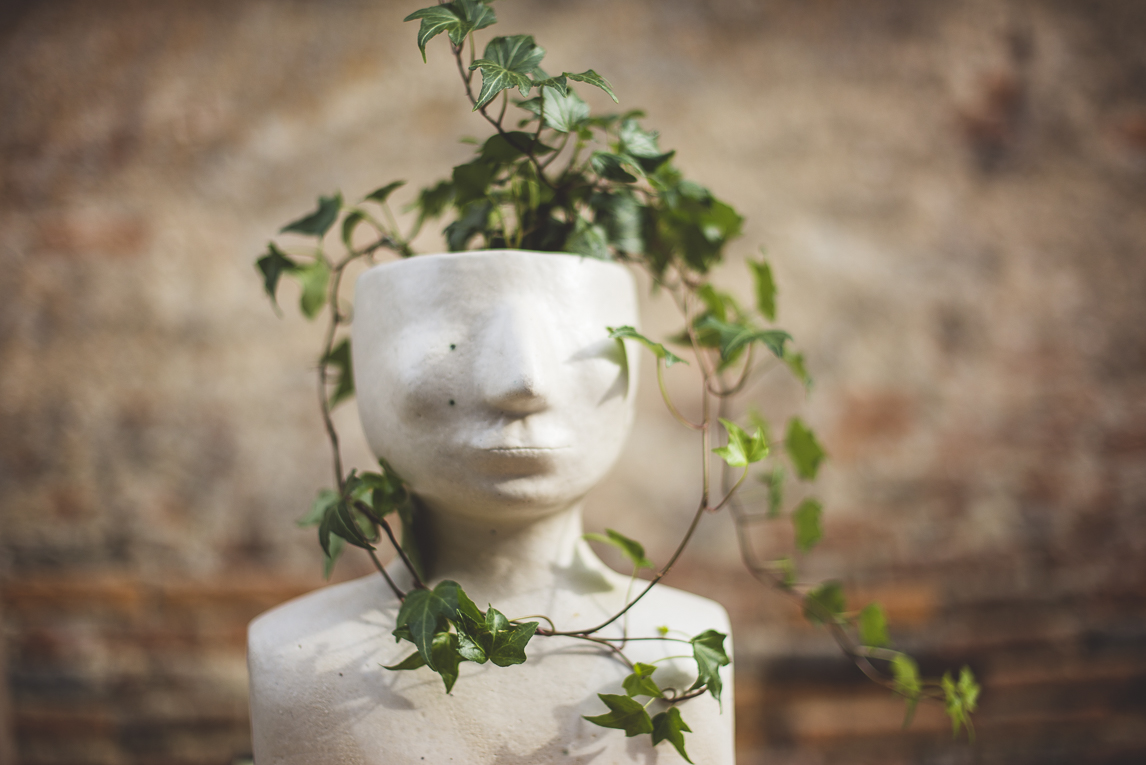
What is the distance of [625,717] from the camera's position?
69cm

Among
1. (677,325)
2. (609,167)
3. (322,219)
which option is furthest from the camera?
(677,325)

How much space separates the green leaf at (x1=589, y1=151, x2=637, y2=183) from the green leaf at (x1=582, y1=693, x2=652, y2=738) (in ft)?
1.78

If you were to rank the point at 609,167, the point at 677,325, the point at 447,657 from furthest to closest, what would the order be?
the point at 677,325 < the point at 609,167 < the point at 447,657

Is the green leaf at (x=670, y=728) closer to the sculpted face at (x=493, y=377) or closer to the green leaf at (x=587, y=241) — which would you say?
the sculpted face at (x=493, y=377)

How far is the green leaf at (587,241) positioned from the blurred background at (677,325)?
787 mm

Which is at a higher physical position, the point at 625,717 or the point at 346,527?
the point at 346,527

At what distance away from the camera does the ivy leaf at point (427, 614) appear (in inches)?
26.2

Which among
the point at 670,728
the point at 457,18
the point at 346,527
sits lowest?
the point at 670,728

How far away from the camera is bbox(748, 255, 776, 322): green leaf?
91 cm

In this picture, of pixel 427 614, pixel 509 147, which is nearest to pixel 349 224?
pixel 509 147

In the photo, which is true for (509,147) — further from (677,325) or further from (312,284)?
(677,325)

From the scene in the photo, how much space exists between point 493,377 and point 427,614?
9.4 inches

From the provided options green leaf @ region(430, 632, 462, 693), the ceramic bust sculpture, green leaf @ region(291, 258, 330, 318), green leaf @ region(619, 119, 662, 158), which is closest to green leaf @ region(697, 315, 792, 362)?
the ceramic bust sculpture

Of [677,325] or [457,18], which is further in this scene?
[677,325]
